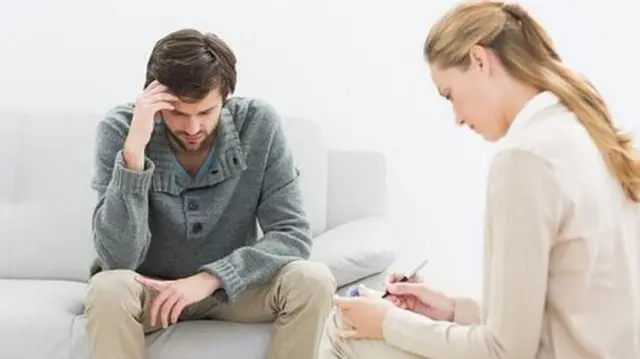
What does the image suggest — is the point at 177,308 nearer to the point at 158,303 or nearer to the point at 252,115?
the point at 158,303

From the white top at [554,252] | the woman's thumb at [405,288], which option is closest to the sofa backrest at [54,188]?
the woman's thumb at [405,288]

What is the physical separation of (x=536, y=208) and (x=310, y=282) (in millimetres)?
751

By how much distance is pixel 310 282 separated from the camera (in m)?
1.95

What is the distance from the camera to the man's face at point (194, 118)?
201cm

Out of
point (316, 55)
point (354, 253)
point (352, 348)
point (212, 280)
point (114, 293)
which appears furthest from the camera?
point (316, 55)

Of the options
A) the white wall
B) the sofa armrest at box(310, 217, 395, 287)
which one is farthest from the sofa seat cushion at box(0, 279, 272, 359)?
the white wall

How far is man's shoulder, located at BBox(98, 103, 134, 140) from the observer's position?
211 centimetres

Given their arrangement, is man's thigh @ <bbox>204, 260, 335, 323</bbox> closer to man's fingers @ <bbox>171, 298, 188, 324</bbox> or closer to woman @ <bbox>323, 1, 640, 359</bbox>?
man's fingers @ <bbox>171, 298, 188, 324</bbox>

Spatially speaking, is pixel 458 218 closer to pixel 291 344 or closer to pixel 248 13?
pixel 248 13

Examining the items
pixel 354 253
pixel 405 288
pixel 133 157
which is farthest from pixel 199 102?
pixel 405 288

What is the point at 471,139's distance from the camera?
117 inches

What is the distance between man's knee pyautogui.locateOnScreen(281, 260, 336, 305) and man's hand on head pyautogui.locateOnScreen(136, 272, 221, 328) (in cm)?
15

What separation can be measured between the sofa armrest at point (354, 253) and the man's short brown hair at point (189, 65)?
49cm

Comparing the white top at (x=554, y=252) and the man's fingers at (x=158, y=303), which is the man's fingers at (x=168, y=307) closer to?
the man's fingers at (x=158, y=303)
